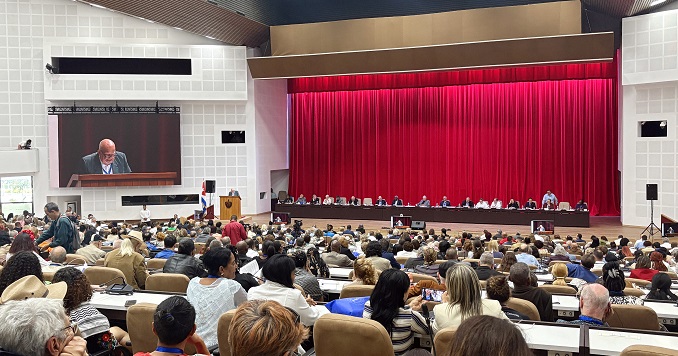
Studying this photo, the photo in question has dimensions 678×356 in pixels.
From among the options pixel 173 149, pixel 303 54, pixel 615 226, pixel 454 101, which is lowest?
pixel 615 226

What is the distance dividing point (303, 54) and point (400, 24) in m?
3.35

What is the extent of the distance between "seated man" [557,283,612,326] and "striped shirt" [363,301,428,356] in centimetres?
117

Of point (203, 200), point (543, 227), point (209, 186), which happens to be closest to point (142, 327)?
point (543, 227)

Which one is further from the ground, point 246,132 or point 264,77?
point 264,77

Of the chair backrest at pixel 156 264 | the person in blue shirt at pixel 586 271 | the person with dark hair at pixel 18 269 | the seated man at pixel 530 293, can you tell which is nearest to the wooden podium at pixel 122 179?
the chair backrest at pixel 156 264

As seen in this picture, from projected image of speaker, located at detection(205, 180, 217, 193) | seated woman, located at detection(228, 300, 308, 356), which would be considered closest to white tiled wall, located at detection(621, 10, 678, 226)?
projected image of speaker, located at detection(205, 180, 217, 193)

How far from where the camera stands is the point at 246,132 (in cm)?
2292

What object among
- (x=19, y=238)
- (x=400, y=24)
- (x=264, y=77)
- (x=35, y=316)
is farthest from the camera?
(x=264, y=77)

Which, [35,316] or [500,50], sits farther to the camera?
[500,50]

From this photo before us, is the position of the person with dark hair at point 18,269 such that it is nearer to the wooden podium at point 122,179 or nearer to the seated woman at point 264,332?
the seated woman at point 264,332

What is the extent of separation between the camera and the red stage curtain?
21594 mm

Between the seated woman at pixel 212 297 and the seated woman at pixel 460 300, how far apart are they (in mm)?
1524

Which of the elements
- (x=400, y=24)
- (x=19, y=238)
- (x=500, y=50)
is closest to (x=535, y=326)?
(x=19, y=238)

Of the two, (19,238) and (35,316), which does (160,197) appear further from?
(35,316)
